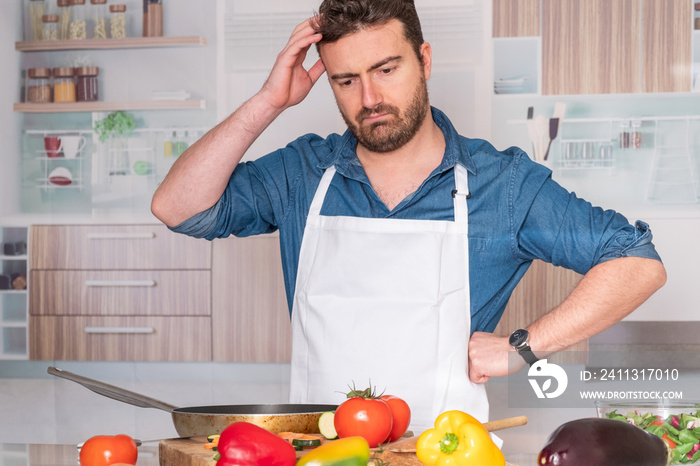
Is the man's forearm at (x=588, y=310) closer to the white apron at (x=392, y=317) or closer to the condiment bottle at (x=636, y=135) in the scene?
the white apron at (x=392, y=317)

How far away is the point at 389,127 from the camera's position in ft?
5.01

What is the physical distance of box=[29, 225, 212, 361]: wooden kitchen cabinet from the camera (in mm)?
3492

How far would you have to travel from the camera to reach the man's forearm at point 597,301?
1408 millimetres

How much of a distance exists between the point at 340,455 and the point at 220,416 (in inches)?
9.0

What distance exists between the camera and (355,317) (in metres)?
1.43

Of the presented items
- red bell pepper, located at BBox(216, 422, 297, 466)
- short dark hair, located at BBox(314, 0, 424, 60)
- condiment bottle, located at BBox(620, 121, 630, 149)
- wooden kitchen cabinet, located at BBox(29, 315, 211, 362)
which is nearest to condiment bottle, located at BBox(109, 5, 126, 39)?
wooden kitchen cabinet, located at BBox(29, 315, 211, 362)

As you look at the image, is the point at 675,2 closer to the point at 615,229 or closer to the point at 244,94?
the point at 244,94

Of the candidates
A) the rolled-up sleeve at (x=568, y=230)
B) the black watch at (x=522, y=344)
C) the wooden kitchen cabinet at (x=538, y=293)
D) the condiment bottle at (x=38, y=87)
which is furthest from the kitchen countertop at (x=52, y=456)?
the condiment bottle at (x=38, y=87)

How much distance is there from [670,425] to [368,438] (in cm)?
31

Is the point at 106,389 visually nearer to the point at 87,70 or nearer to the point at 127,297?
the point at 127,297

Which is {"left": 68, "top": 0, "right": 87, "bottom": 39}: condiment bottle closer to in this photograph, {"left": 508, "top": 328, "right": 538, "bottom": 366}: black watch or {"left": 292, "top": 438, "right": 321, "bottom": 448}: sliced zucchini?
{"left": 508, "top": 328, "right": 538, "bottom": 366}: black watch

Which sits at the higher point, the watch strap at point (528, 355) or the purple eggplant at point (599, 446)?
the purple eggplant at point (599, 446)

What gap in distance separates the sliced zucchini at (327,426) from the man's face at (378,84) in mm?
754

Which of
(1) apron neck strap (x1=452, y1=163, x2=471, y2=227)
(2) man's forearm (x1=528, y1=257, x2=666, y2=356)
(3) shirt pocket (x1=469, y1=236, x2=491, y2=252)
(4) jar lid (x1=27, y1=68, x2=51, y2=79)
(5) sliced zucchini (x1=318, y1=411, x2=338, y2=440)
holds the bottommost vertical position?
(5) sliced zucchini (x1=318, y1=411, x2=338, y2=440)
